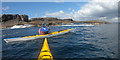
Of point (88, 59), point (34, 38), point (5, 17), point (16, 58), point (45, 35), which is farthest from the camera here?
point (5, 17)

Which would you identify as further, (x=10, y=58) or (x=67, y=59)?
(x=10, y=58)

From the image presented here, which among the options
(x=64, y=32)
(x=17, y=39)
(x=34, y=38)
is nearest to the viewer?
(x=17, y=39)

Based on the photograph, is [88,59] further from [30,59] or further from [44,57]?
[30,59]

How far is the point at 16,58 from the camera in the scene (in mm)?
6770

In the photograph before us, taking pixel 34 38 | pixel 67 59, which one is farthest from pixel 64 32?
pixel 67 59

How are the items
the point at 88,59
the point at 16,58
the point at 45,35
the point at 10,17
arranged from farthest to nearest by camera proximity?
1. the point at 10,17
2. the point at 45,35
3. the point at 16,58
4. the point at 88,59

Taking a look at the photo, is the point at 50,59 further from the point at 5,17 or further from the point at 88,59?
the point at 5,17

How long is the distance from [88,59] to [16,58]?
6676 mm

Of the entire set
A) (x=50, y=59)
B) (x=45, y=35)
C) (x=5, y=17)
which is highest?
(x=5, y=17)

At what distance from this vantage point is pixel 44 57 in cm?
545

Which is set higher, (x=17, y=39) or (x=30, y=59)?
(x=17, y=39)

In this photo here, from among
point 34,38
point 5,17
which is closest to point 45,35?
point 34,38

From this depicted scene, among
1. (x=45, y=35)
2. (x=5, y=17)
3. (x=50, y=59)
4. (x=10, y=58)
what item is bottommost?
(x=10, y=58)

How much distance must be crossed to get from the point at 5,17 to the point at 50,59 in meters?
141
